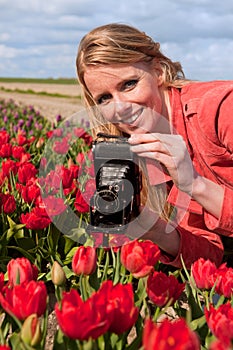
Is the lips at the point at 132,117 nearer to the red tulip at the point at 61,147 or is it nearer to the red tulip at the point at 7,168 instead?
the red tulip at the point at 7,168

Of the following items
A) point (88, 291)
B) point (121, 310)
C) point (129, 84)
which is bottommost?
point (88, 291)

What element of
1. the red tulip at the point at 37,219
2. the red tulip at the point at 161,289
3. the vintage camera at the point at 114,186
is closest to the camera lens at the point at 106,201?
the vintage camera at the point at 114,186

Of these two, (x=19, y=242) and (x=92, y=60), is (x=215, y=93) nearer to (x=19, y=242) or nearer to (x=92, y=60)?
(x=92, y=60)

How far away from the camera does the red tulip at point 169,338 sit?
34.4 inches

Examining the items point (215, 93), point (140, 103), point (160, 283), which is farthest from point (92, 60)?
A: point (160, 283)

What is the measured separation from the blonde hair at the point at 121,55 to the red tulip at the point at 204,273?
0.93m

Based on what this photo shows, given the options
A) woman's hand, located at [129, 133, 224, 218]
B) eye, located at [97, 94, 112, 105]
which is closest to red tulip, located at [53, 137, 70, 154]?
eye, located at [97, 94, 112, 105]

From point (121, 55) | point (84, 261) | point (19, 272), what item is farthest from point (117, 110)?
point (19, 272)

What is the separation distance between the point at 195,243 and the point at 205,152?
1.41 ft

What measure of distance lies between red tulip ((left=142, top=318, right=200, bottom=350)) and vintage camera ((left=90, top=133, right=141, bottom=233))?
109 cm

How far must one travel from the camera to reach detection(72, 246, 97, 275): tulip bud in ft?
5.08

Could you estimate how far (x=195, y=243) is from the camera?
99.7 inches

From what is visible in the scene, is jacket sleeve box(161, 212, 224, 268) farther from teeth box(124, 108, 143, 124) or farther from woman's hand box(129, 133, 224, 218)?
teeth box(124, 108, 143, 124)

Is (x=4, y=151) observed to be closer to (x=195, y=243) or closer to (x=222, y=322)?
(x=195, y=243)
